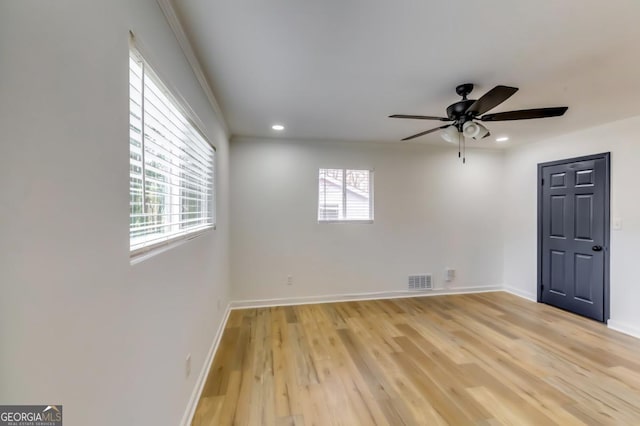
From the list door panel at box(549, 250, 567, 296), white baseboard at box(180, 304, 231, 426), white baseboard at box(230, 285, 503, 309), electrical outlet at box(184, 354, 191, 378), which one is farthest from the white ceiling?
white baseboard at box(230, 285, 503, 309)

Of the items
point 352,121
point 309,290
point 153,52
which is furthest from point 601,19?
point 309,290

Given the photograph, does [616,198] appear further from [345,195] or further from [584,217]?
[345,195]

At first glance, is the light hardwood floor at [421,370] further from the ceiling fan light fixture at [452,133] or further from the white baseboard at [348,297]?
the ceiling fan light fixture at [452,133]

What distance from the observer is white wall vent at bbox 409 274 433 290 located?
437cm

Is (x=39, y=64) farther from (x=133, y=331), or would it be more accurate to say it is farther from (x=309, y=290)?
(x=309, y=290)

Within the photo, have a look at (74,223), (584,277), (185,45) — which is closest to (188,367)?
(74,223)

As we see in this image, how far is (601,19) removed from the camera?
1.43 meters

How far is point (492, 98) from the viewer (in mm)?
1854

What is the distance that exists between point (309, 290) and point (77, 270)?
137 inches

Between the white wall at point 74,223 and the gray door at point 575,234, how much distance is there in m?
4.72

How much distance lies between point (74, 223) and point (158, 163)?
30.2 inches

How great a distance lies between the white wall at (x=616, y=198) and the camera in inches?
118

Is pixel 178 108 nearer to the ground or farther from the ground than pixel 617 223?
farther from the ground

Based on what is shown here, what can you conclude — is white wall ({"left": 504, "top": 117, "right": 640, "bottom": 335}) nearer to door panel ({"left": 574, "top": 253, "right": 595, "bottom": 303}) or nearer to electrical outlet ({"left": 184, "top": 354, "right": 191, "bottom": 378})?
door panel ({"left": 574, "top": 253, "right": 595, "bottom": 303})
